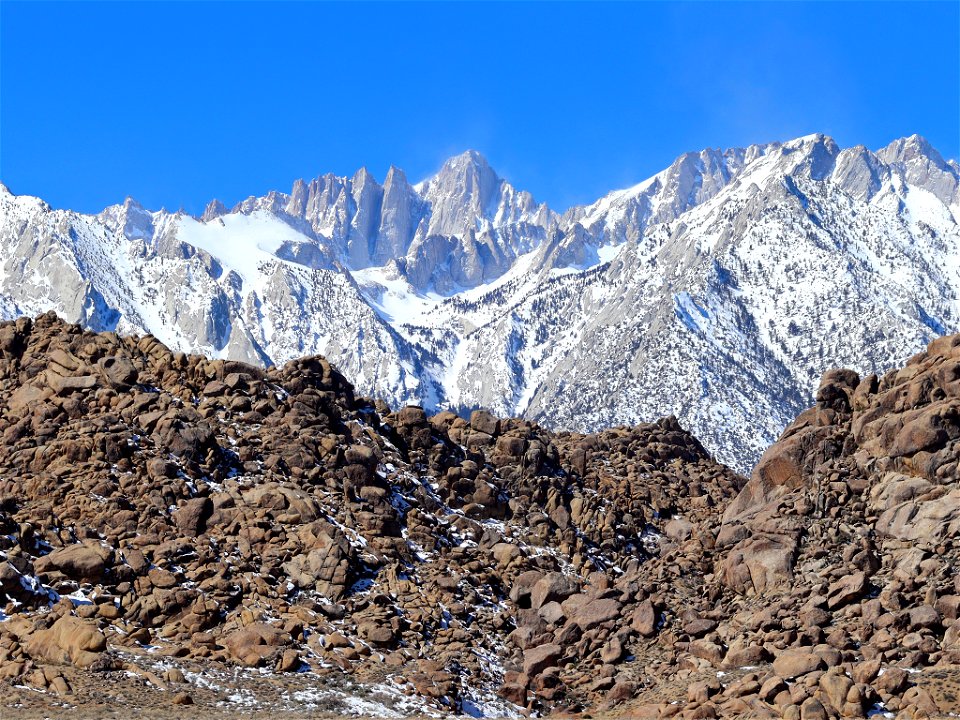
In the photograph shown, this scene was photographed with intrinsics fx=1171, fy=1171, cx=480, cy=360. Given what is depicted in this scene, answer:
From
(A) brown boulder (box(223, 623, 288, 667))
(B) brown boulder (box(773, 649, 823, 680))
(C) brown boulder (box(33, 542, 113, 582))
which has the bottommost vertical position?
(B) brown boulder (box(773, 649, 823, 680))

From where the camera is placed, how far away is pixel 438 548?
177 feet

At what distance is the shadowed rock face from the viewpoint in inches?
1613

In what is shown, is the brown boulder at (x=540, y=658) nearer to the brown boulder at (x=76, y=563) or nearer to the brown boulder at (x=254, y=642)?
the brown boulder at (x=254, y=642)

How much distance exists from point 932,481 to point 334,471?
1054 inches

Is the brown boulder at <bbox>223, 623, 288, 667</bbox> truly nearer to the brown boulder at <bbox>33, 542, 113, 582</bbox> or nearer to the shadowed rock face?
the shadowed rock face

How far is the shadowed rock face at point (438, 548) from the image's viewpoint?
1613 inches

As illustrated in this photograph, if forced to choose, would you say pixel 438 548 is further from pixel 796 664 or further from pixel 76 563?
pixel 796 664

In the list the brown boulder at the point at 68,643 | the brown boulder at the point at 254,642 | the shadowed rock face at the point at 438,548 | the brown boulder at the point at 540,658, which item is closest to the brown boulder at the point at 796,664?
the shadowed rock face at the point at 438,548

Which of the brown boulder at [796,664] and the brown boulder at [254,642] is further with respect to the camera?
the brown boulder at [254,642]

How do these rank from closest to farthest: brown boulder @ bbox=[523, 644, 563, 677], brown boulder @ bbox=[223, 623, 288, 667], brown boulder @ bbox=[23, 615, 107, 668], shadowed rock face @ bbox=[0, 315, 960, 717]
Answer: brown boulder @ bbox=[23, 615, 107, 668] → shadowed rock face @ bbox=[0, 315, 960, 717] → brown boulder @ bbox=[223, 623, 288, 667] → brown boulder @ bbox=[523, 644, 563, 677]

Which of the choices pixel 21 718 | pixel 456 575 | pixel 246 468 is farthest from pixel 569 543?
pixel 21 718

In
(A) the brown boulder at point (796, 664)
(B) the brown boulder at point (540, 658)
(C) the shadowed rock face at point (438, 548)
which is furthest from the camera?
(B) the brown boulder at point (540, 658)

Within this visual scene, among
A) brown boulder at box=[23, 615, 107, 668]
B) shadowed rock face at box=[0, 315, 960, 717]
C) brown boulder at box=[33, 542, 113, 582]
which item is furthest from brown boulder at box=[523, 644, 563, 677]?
brown boulder at box=[33, 542, 113, 582]

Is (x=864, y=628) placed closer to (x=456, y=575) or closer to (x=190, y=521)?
(x=456, y=575)
